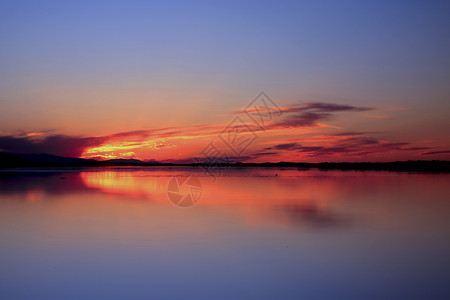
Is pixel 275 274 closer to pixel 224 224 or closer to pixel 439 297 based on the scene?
pixel 439 297

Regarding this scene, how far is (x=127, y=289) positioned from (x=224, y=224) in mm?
4749

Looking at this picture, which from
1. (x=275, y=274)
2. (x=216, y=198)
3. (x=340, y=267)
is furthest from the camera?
(x=216, y=198)

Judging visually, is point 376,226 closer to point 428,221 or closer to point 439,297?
point 428,221

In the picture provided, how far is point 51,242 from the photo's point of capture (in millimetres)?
7645

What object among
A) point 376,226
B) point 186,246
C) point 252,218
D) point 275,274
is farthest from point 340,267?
point 252,218

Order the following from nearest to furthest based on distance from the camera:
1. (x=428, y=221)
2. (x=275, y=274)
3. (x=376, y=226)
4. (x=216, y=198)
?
(x=275, y=274) → (x=376, y=226) → (x=428, y=221) → (x=216, y=198)

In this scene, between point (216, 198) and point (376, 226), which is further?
point (216, 198)

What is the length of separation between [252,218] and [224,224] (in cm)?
112

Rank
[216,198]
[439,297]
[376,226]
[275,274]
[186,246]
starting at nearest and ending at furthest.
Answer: [439,297], [275,274], [186,246], [376,226], [216,198]

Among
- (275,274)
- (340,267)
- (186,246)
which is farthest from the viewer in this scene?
(186,246)

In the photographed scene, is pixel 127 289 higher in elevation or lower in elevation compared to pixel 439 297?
higher

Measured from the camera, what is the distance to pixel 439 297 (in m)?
4.75

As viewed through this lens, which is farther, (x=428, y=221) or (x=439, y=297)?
(x=428, y=221)

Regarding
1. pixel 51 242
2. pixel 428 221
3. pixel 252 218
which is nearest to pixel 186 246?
pixel 51 242
